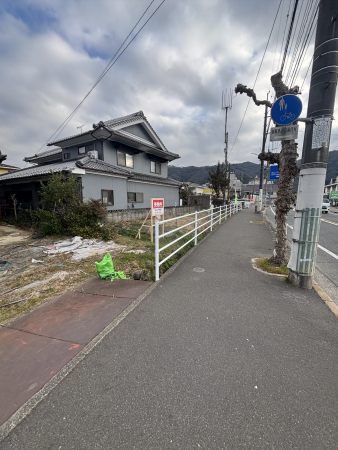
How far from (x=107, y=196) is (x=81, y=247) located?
18.4ft

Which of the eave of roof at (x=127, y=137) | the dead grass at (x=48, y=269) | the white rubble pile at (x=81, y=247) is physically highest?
the eave of roof at (x=127, y=137)

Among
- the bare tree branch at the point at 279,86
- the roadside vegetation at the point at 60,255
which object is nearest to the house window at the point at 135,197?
the roadside vegetation at the point at 60,255

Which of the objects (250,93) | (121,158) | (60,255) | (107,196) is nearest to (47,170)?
(107,196)

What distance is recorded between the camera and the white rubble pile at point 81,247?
6.09 m

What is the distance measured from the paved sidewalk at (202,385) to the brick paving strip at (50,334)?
0.24 meters

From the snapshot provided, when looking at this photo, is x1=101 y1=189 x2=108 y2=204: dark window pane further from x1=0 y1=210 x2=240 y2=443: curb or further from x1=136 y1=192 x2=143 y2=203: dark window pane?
x1=0 y1=210 x2=240 y2=443: curb

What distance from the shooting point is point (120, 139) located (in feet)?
41.7

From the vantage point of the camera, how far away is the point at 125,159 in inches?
558

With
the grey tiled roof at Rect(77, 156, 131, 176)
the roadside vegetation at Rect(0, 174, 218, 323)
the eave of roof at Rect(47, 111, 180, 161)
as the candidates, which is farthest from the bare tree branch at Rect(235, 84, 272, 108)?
the eave of roof at Rect(47, 111, 180, 161)

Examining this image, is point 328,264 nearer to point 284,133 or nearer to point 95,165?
point 284,133

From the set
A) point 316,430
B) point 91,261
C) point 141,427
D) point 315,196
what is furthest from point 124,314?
point 315,196

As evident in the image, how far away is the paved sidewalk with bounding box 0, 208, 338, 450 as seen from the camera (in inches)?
54.9

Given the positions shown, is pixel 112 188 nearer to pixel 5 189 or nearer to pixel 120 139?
pixel 120 139

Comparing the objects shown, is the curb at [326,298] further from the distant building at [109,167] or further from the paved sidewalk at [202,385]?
the distant building at [109,167]
